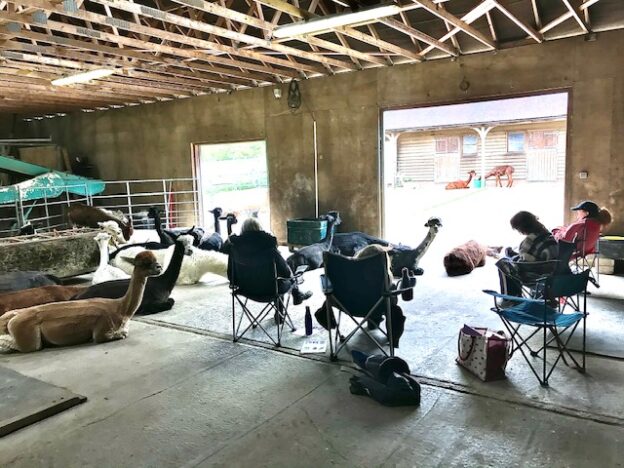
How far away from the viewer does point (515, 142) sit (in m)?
15.4

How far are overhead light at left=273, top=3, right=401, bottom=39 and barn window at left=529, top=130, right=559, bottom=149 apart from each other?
1154 cm

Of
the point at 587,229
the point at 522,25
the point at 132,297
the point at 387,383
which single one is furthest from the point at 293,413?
the point at 522,25

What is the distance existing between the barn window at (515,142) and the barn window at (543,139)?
0.26 m

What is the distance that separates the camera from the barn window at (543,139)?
14762mm

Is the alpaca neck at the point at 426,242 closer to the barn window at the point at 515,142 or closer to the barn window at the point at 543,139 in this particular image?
the barn window at the point at 543,139

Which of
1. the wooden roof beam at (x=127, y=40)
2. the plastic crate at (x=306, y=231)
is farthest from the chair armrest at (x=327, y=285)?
the plastic crate at (x=306, y=231)

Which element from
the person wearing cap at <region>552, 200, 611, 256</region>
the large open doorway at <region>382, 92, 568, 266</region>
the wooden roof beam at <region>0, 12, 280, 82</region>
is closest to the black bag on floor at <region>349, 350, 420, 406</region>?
the person wearing cap at <region>552, 200, 611, 256</region>

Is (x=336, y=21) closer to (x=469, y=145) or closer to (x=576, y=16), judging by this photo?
(x=576, y=16)

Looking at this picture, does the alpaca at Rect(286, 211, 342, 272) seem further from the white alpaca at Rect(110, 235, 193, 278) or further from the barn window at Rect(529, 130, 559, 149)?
the barn window at Rect(529, 130, 559, 149)

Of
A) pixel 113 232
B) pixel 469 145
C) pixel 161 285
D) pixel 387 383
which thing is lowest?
pixel 387 383

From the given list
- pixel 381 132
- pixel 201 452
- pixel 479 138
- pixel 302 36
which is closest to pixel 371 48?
pixel 381 132

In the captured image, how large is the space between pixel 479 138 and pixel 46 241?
42.7 feet

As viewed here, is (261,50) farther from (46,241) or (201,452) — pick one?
(201,452)

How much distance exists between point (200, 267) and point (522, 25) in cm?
481
